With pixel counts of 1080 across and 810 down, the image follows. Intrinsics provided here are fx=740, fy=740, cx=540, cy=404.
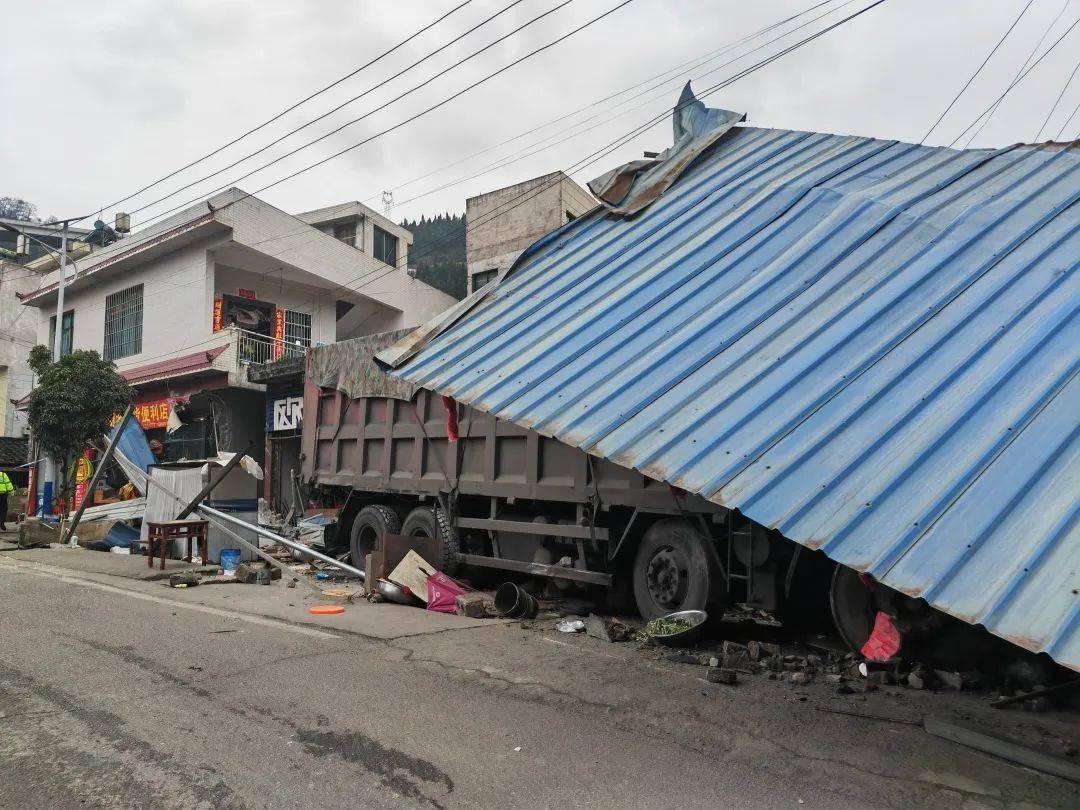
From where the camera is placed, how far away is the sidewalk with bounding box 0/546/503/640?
6.68m

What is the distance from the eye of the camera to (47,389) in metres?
16.5

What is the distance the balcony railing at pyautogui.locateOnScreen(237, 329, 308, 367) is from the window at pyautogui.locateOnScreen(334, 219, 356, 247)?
667 cm

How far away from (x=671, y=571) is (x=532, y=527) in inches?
69.2

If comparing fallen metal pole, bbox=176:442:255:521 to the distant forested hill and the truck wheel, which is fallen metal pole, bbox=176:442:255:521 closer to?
the truck wheel

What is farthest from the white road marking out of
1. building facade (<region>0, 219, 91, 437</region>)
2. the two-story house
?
building facade (<region>0, 219, 91, 437</region>)

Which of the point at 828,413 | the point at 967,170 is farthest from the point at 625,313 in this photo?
the point at 967,170

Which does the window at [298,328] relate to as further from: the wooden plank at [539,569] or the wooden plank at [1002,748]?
the wooden plank at [1002,748]

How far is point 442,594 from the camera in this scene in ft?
25.2

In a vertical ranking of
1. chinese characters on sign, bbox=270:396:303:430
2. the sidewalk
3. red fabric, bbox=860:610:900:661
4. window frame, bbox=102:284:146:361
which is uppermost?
window frame, bbox=102:284:146:361

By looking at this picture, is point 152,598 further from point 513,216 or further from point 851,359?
point 513,216

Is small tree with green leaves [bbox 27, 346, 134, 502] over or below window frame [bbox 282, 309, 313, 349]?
below

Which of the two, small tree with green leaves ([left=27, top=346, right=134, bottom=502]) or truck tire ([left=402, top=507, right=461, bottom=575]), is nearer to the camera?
truck tire ([left=402, top=507, right=461, bottom=575])

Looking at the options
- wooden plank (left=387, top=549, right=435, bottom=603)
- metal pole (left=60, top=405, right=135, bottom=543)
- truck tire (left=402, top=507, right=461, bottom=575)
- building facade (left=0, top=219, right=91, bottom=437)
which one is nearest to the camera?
wooden plank (left=387, top=549, right=435, bottom=603)

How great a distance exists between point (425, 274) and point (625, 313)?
166ft
